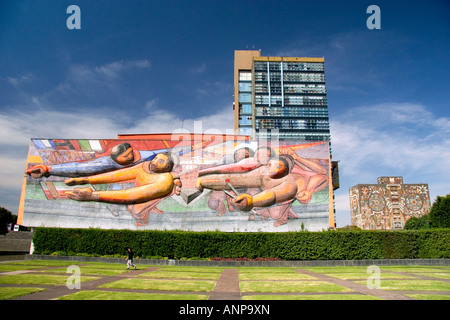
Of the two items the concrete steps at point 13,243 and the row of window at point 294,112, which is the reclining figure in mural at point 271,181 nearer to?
the concrete steps at point 13,243

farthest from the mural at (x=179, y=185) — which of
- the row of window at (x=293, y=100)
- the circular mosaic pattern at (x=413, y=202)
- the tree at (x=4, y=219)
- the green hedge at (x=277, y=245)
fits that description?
the circular mosaic pattern at (x=413, y=202)

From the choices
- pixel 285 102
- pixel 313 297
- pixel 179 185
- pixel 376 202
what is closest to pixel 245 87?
pixel 285 102

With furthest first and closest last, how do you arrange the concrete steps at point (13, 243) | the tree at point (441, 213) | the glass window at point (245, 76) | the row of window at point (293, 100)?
1. the glass window at point (245, 76)
2. the row of window at point (293, 100)
3. the concrete steps at point (13, 243)
4. the tree at point (441, 213)

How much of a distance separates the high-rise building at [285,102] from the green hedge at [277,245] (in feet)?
176

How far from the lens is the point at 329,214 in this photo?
27391 mm

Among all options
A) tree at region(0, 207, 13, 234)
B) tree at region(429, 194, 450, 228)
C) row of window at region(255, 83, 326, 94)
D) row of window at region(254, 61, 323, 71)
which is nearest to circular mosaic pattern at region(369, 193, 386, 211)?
row of window at region(255, 83, 326, 94)

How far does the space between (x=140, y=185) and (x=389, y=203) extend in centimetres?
6914

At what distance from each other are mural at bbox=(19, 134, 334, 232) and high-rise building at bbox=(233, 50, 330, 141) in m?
47.5

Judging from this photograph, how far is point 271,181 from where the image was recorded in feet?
91.2

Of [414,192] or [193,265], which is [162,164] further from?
[414,192]

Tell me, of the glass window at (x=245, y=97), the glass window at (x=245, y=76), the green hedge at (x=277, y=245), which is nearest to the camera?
the green hedge at (x=277, y=245)

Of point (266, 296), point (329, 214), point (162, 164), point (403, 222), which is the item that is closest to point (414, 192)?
point (403, 222)

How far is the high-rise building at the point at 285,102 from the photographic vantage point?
7694 cm
